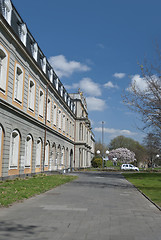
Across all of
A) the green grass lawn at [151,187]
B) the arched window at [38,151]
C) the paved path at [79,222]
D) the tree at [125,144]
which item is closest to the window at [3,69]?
the paved path at [79,222]

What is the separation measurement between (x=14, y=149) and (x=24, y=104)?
3500mm

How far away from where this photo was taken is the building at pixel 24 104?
55.7 feet

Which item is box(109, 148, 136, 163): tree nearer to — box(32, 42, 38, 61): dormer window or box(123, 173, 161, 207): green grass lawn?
box(123, 173, 161, 207): green grass lawn

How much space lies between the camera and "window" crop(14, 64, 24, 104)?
1934 centimetres

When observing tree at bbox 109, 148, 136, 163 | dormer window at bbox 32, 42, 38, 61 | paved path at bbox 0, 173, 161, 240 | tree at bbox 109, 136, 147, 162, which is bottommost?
paved path at bbox 0, 173, 161, 240

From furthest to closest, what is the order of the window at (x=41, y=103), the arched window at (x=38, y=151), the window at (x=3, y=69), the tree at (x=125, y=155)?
1. the tree at (x=125, y=155)
2. the window at (x=41, y=103)
3. the arched window at (x=38, y=151)
4. the window at (x=3, y=69)

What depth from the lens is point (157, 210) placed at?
8.91 m

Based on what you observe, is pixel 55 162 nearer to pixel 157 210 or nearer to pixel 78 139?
pixel 78 139

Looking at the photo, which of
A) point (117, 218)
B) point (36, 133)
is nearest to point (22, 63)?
point (36, 133)

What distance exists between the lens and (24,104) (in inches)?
816

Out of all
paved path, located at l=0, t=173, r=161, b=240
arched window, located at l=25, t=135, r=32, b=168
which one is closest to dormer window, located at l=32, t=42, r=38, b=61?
arched window, located at l=25, t=135, r=32, b=168

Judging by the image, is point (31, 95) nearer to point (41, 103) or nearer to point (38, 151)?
point (41, 103)

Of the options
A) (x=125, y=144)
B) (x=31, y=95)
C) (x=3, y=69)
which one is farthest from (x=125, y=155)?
(x=3, y=69)

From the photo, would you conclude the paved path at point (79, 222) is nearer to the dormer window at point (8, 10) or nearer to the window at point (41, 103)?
the dormer window at point (8, 10)
